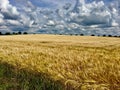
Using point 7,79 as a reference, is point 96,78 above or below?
above

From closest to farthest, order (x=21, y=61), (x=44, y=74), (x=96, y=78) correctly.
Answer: (x=96, y=78)
(x=44, y=74)
(x=21, y=61)

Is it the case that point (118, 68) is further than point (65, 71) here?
No

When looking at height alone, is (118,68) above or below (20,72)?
above

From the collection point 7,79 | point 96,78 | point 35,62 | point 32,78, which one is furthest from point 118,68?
point 7,79

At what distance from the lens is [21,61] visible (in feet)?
34.7

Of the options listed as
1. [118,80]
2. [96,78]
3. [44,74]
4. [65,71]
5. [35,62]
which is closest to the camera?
[118,80]

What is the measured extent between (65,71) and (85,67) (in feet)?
1.81

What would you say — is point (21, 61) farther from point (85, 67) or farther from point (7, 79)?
point (85, 67)

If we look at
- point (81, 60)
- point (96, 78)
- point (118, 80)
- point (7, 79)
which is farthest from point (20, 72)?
point (118, 80)

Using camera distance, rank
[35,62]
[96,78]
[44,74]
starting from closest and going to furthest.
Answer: [96,78] → [44,74] → [35,62]

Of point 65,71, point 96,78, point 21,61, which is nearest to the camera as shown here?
point 96,78

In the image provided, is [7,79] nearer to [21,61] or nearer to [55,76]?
[21,61]

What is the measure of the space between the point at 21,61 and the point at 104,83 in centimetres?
516

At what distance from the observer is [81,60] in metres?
8.20
